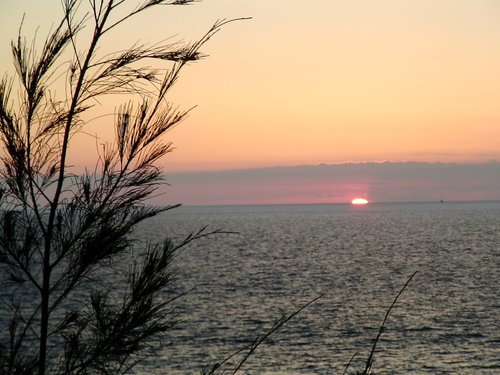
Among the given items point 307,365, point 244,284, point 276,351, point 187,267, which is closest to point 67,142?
point 307,365

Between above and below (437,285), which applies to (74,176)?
above

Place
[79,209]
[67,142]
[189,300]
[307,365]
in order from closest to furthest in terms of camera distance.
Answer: [67,142] → [79,209] → [307,365] → [189,300]

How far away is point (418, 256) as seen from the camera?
324 ft

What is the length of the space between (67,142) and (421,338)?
36789 mm

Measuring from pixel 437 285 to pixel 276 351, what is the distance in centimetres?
3298

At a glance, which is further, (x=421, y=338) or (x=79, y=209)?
(x=421, y=338)

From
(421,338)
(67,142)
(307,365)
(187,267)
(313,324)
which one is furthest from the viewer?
(187,267)

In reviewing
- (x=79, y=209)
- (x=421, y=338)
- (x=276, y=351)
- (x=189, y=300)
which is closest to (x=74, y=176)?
(x=79, y=209)

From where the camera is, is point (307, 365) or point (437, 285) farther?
point (437, 285)

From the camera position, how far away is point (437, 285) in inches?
2594

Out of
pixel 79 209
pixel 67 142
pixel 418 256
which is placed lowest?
pixel 418 256

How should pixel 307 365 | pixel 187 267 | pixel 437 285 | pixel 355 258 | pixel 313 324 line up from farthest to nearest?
pixel 355 258 < pixel 187 267 < pixel 437 285 < pixel 313 324 < pixel 307 365

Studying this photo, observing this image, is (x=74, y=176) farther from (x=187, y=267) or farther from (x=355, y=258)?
(x=355, y=258)

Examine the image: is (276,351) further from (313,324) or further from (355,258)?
(355,258)
